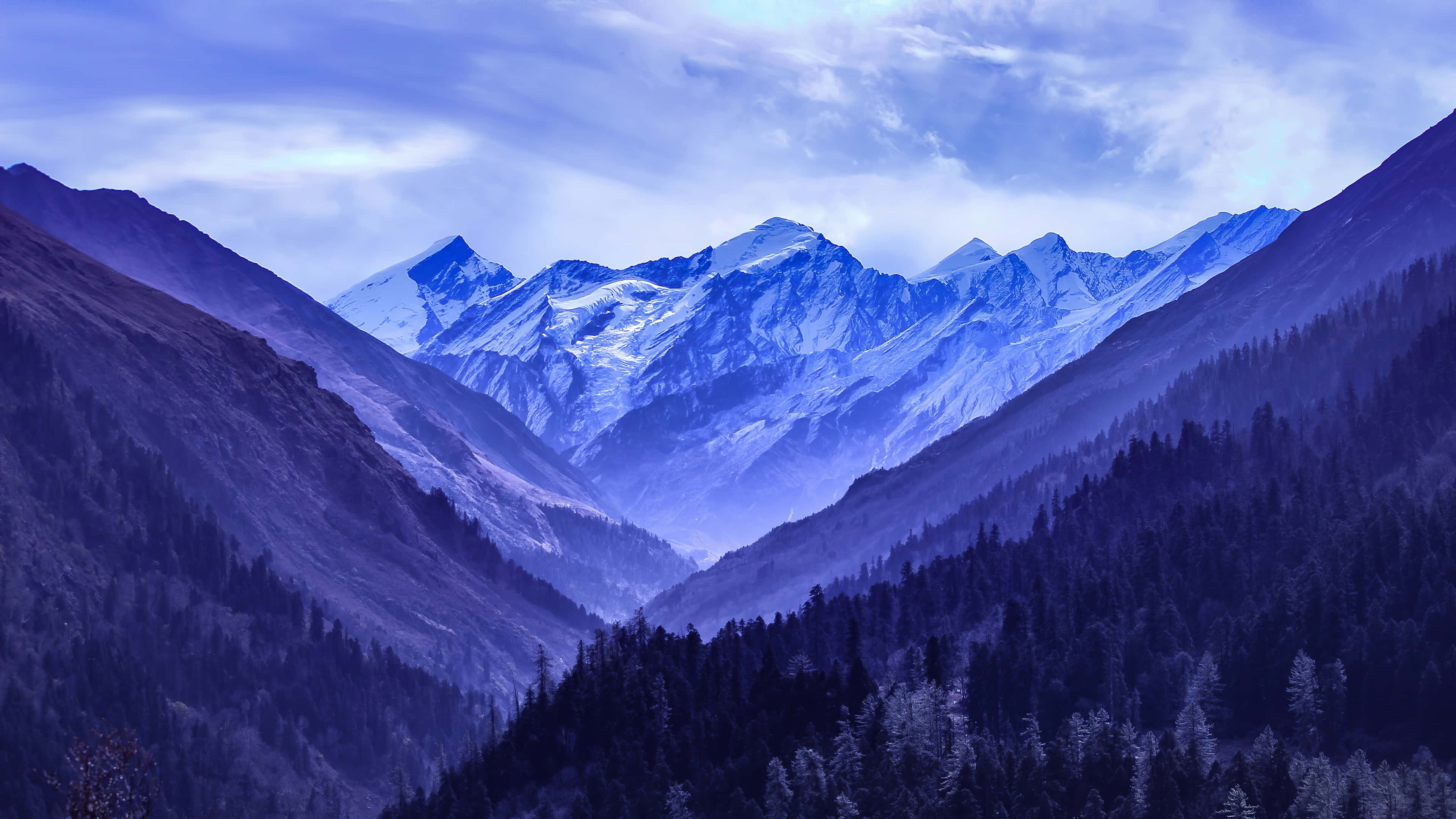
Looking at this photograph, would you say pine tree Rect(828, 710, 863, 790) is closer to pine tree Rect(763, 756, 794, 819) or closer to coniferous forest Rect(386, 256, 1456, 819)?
coniferous forest Rect(386, 256, 1456, 819)

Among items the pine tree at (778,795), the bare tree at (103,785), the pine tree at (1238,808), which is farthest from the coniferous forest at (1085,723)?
the bare tree at (103,785)

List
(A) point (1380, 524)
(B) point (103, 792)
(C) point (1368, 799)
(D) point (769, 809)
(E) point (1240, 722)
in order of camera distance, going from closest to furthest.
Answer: (B) point (103, 792) < (C) point (1368, 799) < (D) point (769, 809) < (E) point (1240, 722) < (A) point (1380, 524)

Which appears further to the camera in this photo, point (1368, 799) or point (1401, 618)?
point (1401, 618)

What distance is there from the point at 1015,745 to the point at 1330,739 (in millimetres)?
34968

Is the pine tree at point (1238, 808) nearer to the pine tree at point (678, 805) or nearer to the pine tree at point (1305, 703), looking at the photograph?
the pine tree at point (1305, 703)

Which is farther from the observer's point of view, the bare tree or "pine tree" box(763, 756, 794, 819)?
"pine tree" box(763, 756, 794, 819)

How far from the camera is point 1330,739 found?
154 m

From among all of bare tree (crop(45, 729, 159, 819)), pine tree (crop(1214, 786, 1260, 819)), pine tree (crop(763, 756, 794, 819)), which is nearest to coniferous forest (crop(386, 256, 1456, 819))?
pine tree (crop(1214, 786, 1260, 819))

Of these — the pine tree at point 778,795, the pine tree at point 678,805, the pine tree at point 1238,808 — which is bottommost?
the pine tree at point 678,805

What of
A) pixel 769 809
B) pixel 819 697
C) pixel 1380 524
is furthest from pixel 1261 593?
pixel 769 809

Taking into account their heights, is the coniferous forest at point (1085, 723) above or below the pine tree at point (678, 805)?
above

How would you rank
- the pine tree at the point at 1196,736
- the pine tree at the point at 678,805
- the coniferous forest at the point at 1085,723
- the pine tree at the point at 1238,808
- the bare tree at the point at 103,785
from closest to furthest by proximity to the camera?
the bare tree at the point at 103,785 < the pine tree at the point at 1238,808 < the coniferous forest at the point at 1085,723 < the pine tree at the point at 1196,736 < the pine tree at the point at 678,805

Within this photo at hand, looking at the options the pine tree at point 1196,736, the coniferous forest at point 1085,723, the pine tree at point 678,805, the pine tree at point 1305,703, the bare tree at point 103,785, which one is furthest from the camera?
the pine tree at point 678,805

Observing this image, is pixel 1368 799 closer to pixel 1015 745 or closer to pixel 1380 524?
pixel 1015 745
